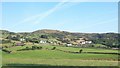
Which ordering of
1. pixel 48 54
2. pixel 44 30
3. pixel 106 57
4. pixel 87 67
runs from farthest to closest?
pixel 44 30 → pixel 48 54 → pixel 106 57 → pixel 87 67

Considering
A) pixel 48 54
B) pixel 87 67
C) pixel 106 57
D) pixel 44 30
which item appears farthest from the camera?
pixel 44 30

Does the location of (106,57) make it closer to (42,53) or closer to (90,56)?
(90,56)

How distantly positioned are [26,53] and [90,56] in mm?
12769

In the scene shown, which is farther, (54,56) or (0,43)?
(0,43)

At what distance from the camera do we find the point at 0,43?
61156mm

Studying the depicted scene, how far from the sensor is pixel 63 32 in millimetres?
123312

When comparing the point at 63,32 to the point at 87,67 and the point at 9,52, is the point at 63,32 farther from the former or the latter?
the point at 87,67

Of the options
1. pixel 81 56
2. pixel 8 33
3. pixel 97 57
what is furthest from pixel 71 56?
pixel 8 33

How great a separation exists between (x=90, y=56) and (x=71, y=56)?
140 inches

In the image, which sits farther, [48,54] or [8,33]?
[8,33]

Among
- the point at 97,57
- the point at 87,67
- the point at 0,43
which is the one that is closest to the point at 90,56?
the point at 97,57

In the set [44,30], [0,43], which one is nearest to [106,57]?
[0,43]

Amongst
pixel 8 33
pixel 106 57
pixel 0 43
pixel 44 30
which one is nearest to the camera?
pixel 106 57

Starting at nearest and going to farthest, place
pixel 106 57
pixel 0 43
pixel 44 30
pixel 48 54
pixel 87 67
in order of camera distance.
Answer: pixel 87 67, pixel 106 57, pixel 48 54, pixel 0 43, pixel 44 30
